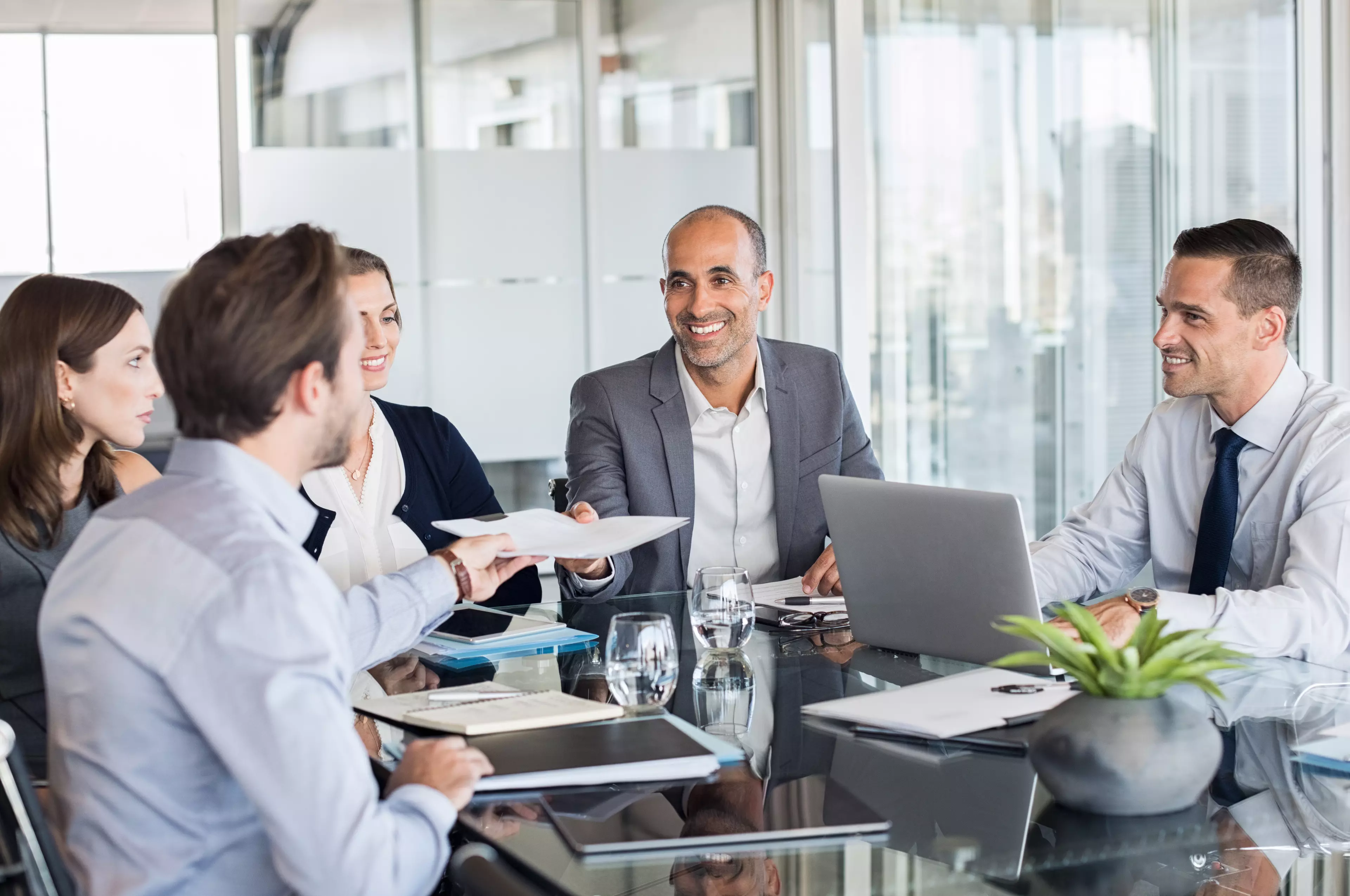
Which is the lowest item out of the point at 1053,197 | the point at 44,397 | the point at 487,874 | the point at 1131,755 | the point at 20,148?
the point at 487,874

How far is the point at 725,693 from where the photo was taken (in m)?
1.76

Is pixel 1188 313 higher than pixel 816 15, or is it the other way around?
pixel 816 15

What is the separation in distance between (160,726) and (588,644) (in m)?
1.00

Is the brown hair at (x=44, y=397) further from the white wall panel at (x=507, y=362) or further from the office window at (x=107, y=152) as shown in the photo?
the white wall panel at (x=507, y=362)

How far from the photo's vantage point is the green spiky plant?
1234mm

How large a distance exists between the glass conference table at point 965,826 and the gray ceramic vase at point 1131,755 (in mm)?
22

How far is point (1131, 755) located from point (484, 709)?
0.75 meters

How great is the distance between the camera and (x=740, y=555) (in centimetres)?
280

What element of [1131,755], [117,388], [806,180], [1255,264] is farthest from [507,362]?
[1131,755]

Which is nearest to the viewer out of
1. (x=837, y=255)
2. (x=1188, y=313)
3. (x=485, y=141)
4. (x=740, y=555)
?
(x=1188, y=313)

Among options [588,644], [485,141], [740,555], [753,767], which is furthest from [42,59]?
[753,767]

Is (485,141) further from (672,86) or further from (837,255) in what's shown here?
(837,255)

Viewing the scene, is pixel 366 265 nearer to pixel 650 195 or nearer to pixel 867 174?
pixel 867 174

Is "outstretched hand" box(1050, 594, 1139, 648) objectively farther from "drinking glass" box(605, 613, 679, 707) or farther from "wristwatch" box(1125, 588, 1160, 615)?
"drinking glass" box(605, 613, 679, 707)
